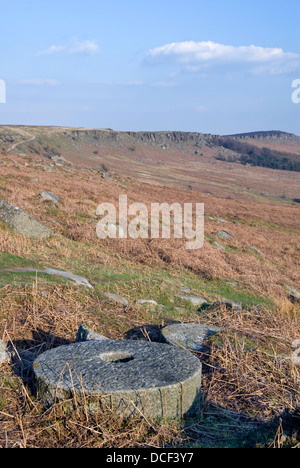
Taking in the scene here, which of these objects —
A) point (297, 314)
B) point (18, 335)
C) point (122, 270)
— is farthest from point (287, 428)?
point (122, 270)

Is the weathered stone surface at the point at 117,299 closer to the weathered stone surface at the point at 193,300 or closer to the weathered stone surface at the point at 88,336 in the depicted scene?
the weathered stone surface at the point at 193,300

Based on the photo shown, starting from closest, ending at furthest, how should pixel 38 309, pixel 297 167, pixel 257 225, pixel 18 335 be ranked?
1. pixel 18 335
2. pixel 38 309
3. pixel 257 225
4. pixel 297 167

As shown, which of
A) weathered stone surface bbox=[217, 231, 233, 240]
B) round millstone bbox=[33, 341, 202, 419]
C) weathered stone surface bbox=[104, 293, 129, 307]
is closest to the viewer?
round millstone bbox=[33, 341, 202, 419]

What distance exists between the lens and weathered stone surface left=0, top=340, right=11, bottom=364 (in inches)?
205

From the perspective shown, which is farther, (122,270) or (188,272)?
(188,272)

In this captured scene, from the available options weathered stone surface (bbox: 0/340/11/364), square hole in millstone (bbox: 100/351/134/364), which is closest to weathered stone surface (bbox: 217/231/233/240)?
square hole in millstone (bbox: 100/351/134/364)

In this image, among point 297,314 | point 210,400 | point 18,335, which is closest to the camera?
point 210,400

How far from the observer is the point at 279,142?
596 ft

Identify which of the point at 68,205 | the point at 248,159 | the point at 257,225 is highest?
A: the point at 248,159

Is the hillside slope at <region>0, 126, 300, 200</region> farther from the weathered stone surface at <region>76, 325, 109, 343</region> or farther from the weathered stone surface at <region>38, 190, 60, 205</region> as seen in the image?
the weathered stone surface at <region>76, 325, 109, 343</region>
